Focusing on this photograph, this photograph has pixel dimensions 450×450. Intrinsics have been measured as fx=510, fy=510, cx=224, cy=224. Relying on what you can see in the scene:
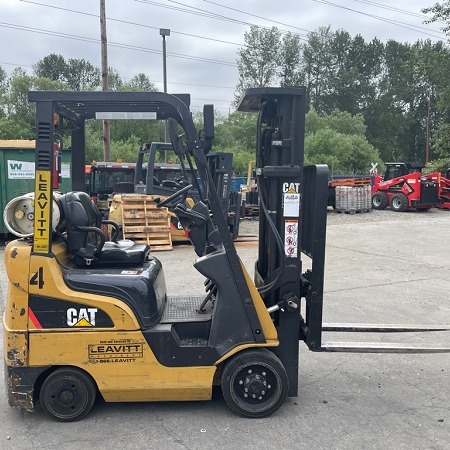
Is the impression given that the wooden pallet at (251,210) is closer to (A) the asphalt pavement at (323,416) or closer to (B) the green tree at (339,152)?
(A) the asphalt pavement at (323,416)

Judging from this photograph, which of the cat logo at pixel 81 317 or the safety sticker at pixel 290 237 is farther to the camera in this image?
the safety sticker at pixel 290 237

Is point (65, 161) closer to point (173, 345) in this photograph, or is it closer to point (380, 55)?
point (173, 345)

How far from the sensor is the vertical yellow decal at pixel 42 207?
3770 mm

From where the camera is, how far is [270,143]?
457cm

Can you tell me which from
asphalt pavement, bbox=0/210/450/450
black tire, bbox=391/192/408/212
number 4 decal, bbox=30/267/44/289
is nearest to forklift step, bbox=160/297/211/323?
asphalt pavement, bbox=0/210/450/450

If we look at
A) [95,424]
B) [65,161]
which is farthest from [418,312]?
[65,161]

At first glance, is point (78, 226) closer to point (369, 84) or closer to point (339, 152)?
point (339, 152)

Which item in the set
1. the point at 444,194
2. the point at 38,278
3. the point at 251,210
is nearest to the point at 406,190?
the point at 444,194

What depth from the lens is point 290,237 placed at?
4.23 meters

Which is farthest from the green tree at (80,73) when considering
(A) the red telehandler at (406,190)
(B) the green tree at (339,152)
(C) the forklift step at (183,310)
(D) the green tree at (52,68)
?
(C) the forklift step at (183,310)

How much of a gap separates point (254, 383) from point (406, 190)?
22119 millimetres

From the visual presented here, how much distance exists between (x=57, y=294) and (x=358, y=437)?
8.27 feet

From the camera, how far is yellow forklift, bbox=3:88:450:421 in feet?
12.7

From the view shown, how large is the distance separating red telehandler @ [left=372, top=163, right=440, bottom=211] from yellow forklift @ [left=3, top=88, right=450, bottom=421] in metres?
21.1
